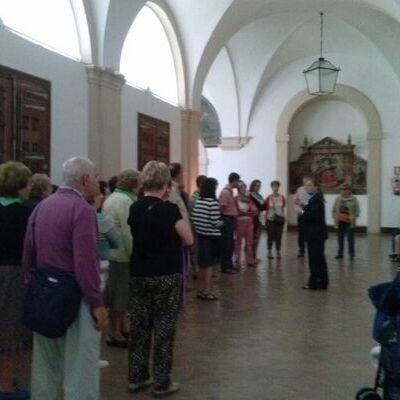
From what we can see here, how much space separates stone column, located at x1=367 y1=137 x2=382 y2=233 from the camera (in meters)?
19.5

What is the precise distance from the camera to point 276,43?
18203 millimetres

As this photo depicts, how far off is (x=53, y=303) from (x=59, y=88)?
21.1ft

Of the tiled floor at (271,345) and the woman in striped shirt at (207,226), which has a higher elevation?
the woman in striped shirt at (207,226)

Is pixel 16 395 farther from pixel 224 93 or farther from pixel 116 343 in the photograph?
pixel 224 93

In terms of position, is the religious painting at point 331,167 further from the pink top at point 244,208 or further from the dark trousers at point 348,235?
the pink top at point 244,208

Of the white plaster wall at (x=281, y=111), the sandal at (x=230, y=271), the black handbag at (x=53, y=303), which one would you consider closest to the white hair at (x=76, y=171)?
the black handbag at (x=53, y=303)

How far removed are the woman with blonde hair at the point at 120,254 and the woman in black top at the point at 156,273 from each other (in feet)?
2.97

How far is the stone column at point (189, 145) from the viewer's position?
46.8 feet

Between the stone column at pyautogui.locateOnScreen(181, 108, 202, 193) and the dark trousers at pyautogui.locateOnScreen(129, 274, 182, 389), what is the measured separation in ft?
32.6

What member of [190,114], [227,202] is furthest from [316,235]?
[190,114]

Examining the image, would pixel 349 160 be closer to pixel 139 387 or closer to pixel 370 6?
pixel 370 6

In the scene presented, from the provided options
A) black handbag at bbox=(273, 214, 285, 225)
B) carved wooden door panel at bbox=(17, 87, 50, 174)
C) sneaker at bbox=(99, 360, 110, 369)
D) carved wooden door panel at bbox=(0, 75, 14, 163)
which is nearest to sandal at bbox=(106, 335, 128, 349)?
sneaker at bbox=(99, 360, 110, 369)

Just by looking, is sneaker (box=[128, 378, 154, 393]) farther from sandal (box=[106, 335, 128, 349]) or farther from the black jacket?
the black jacket

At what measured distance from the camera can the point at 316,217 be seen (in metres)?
8.38
